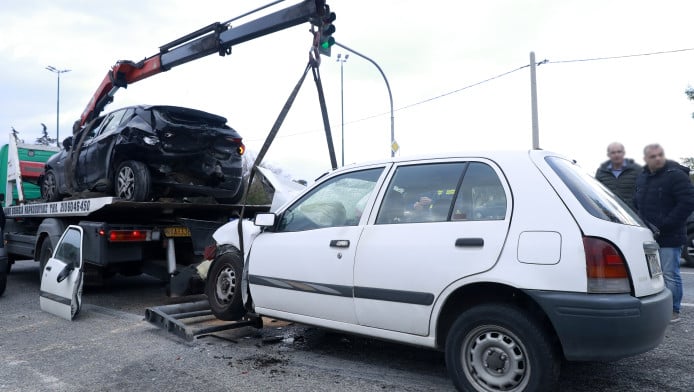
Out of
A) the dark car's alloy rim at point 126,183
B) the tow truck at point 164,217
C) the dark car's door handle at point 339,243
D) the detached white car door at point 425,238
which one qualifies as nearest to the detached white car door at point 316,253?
the dark car's door handle at point 339,243

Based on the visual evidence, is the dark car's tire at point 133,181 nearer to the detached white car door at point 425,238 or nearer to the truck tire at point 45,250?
the truck tire at point 45,250

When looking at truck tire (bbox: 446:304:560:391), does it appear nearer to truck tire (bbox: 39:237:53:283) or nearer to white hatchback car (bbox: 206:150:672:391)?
white hatchback car (bbox: 206:150:672:391)

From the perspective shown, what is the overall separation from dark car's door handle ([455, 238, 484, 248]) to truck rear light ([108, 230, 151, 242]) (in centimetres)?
483

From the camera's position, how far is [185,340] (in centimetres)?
488

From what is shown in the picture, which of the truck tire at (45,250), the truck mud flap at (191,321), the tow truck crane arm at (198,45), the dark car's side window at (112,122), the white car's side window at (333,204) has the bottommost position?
the truck mud flap at (191,321)

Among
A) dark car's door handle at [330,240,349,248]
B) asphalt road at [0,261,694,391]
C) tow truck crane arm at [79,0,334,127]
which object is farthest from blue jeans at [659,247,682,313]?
tow truck crane arm at [79,0,334,127]

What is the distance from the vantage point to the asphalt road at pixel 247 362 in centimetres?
370

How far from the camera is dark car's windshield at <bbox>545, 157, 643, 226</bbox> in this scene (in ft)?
10.3

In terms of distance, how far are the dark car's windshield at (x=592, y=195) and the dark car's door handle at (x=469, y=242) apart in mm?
638

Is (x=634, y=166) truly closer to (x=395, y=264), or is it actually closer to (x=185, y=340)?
(x=395, y=264)

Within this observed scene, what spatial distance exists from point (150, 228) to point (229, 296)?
2.43 m

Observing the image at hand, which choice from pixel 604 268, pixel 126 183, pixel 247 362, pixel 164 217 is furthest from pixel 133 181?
pixel 604 268

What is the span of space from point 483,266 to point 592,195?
0.85m

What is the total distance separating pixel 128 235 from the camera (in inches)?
262
